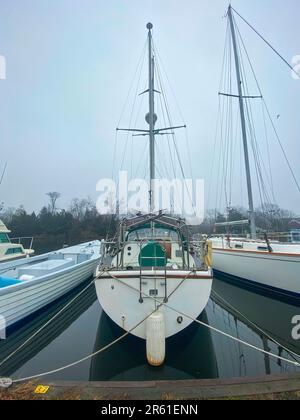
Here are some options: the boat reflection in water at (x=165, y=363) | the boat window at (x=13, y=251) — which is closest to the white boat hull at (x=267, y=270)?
the boat reflection in water at (x=165, y=363)

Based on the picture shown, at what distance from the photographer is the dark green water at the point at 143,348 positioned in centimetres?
420

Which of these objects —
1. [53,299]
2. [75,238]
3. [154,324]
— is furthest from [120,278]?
[75,238]

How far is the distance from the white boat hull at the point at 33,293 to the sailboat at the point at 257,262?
626 centimetres

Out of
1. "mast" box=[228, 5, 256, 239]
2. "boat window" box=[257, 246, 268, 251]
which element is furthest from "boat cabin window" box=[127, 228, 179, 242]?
"mast" box=[228, 5, 256, 239]

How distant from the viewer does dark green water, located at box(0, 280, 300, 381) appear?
4.20 metres

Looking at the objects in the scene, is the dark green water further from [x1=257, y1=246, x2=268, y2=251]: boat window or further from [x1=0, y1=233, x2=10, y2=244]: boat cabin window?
[x1=0, y1=233, x2=10, y2=244]: boat cabin window

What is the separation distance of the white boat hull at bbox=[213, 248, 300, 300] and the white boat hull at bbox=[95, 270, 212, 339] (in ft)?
12.6

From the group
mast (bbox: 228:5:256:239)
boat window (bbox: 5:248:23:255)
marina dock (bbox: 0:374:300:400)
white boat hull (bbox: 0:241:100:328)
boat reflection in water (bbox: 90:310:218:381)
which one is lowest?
boat reflection in water (bbox: 90:310:218:381)

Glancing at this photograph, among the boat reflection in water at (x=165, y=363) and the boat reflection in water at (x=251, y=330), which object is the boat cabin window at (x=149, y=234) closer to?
the boat reflection in water at (x=251, y=330)

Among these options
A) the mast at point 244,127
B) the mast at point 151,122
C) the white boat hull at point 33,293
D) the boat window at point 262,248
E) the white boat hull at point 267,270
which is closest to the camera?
the white boat hull at point 33,293

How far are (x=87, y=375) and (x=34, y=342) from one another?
76.8 inches

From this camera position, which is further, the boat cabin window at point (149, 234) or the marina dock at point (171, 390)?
the boat cabin window at point (149, 234)

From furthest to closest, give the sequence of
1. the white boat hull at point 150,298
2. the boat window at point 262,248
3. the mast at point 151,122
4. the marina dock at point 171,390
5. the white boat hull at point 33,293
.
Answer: the mast at point 151,122 < the boat window at point 262,248 < the white boat hull at point 33,293 < the white boat hull at point 150,298 < the marina dock at point 171,390

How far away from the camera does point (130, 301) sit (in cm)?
468
